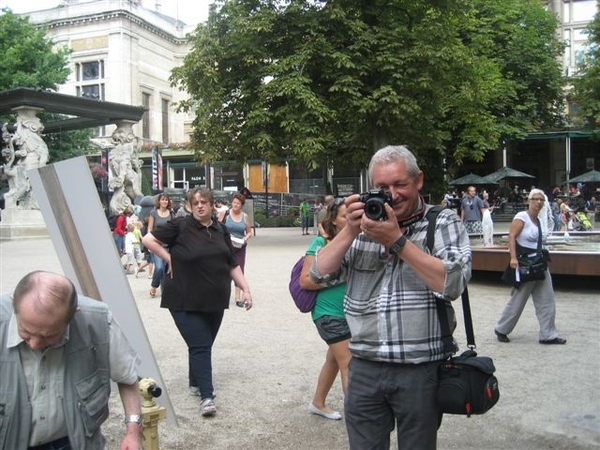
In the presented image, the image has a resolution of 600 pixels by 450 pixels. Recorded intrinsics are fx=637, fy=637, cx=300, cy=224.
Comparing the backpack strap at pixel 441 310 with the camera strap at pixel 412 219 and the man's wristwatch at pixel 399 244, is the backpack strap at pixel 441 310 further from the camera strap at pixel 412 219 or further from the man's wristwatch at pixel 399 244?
the man's wristwatch at pixel 399 244

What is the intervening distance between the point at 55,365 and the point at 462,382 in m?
1.62

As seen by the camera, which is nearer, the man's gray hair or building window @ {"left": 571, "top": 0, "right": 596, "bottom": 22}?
the man's gray hair

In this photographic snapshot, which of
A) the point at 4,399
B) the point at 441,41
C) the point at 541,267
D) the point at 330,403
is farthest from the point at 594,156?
the point at 4,399

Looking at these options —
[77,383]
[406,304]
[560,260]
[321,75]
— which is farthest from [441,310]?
[321,75]

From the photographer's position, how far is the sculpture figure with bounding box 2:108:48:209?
82.4 ft

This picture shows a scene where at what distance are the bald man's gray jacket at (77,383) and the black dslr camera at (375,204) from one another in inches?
46.2

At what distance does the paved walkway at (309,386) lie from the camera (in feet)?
15.6

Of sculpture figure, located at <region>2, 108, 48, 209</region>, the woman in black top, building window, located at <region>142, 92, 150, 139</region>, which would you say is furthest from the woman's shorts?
building window, located at <region>142, 92, 150, 139</region>

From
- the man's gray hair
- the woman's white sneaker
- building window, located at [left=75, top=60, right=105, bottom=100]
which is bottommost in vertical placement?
the woman's white sneaker

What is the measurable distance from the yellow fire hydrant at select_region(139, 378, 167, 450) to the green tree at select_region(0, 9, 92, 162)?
1303 inches

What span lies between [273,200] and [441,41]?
21432 mm

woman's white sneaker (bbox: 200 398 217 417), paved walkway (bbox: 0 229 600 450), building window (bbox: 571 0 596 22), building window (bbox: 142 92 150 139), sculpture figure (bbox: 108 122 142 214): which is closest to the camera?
paved walkway (bbox: 0 229 600 450)

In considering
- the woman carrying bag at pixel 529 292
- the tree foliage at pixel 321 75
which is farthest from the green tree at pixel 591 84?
the woman carrying bag at pixel 529 292

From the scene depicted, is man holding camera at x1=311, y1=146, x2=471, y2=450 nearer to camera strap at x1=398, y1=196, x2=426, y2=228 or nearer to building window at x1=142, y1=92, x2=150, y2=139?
camera strap at x1=398, y1=196, x2=426, y2=228
